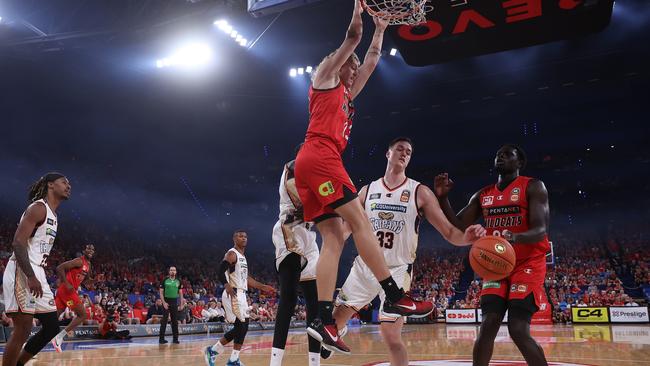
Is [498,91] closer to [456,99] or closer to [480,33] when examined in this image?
[456,99]

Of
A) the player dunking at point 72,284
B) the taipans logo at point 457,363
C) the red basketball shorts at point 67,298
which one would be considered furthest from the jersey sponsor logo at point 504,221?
the red basketball shorts at point 67,298

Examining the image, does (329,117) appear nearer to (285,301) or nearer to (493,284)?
(285,301)

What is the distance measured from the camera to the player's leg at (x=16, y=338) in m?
4.79

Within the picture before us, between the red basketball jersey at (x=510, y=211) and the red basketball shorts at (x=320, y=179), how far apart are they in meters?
1.67

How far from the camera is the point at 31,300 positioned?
490cm

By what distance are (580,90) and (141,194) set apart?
73.8 ft

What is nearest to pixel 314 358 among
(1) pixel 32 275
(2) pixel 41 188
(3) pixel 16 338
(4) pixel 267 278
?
(1) pixel 32 275

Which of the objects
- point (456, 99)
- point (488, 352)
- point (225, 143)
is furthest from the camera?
point (225, 143)

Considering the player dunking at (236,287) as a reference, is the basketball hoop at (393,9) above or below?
above

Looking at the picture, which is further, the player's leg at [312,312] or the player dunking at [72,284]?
the player dunking at [72,284]

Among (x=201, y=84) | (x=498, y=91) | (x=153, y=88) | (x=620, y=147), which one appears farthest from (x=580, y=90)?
(x=153, y=88)

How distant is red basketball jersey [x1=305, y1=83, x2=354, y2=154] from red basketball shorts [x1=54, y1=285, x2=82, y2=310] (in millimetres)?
8315

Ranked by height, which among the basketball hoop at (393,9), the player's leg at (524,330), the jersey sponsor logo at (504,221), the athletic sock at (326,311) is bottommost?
the player's leg at (524,330)

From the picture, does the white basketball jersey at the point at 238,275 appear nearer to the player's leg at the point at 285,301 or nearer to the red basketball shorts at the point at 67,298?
the red basketball shorts at the point at 67,298
